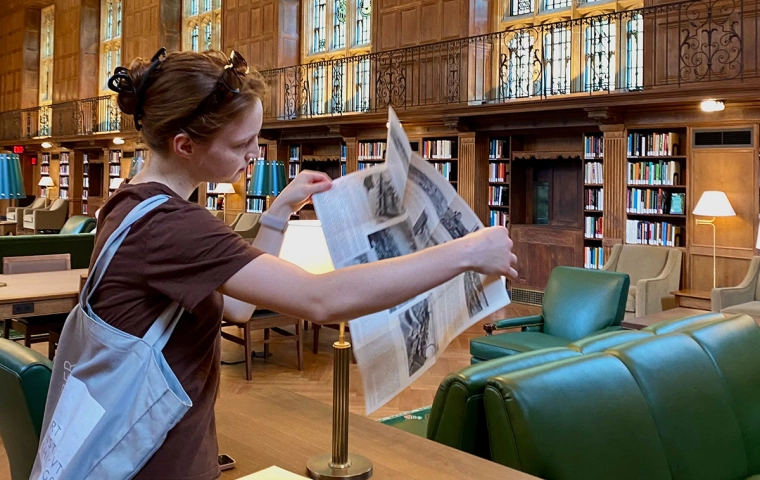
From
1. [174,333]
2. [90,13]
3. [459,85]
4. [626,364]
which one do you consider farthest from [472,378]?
[90,13]

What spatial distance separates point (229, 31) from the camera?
14000mm

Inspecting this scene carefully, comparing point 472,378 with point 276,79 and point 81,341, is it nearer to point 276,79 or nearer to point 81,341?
point 81,341

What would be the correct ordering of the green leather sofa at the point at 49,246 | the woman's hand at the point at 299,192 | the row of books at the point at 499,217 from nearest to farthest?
the woman's hand at the point at 299,192 < the green leather sofa at the point at 49,246 < the row of books at the point at 499,217

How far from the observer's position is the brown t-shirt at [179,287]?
0.98 metres

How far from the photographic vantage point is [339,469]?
1477 millimetres

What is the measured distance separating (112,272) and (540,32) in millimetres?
9024

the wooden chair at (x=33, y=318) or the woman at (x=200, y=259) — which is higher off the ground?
the woman at (x=200, y=259)

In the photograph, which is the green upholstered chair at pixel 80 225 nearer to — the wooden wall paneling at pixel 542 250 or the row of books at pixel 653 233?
the wooden wall paneling at pixel 542 250

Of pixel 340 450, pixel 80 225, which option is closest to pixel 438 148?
pixel 80 225

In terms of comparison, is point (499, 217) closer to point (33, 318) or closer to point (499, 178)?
point (499, 178)

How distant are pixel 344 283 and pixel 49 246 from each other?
648 centimetres

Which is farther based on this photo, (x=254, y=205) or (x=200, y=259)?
(x=254, y=205)

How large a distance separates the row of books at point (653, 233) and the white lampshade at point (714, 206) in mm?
746

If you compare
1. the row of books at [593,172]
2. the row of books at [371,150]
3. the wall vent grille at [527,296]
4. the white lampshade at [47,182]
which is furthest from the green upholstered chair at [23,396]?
the white lampshade at [47,182]
